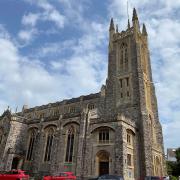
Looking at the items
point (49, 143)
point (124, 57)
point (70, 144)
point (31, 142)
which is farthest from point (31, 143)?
point (124, 57)

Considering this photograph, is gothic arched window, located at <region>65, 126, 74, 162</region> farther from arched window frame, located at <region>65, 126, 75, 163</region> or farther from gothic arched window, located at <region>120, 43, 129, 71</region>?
gothic arched window, located at <region>120, 43, 129, 71</region>

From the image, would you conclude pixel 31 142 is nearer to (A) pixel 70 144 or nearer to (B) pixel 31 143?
(B) pixel 31 143

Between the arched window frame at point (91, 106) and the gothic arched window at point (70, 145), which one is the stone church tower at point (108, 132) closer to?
the gothic arched window at point (70, 145)

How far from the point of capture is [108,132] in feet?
120

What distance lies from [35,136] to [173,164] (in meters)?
40.4

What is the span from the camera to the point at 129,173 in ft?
113

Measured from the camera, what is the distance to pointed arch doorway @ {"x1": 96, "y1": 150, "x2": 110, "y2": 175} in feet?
114

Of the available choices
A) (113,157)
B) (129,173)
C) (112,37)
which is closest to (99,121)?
(113,157)

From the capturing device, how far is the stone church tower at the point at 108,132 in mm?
35375

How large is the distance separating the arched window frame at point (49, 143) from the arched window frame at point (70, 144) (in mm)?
4020

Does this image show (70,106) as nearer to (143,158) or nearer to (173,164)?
(143,158)

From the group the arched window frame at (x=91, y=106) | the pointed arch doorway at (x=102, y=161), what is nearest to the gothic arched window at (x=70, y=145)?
the pointed arch doorway at (x=102, y=161)

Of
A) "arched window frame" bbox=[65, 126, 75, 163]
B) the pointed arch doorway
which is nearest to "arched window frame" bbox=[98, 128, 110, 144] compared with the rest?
the pointed arch doorway

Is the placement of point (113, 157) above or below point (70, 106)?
below
